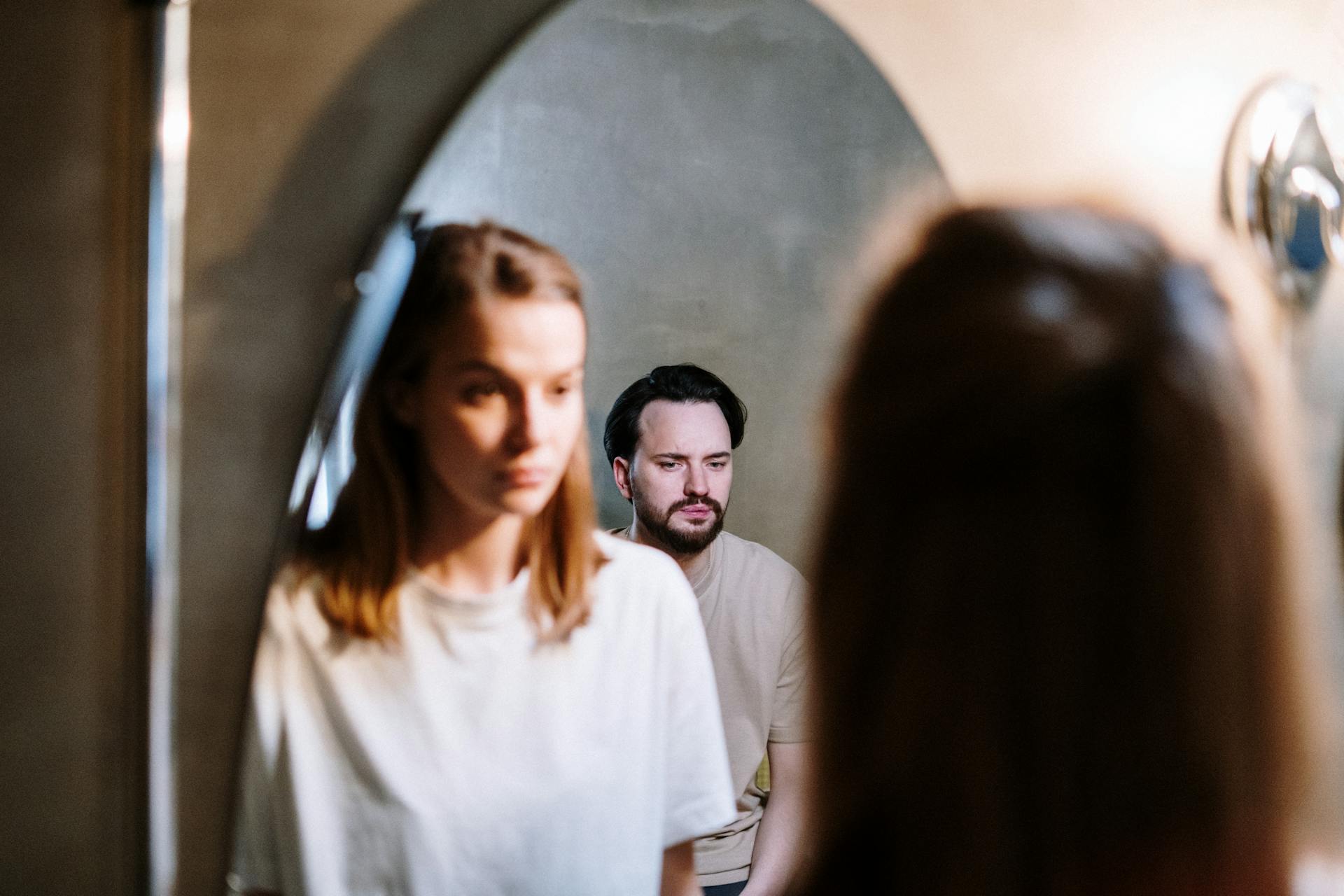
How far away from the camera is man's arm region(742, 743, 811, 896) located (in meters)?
0.80

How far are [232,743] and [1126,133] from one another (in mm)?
1004

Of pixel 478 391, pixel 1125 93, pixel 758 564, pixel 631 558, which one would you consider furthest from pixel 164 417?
pixel 1125 93

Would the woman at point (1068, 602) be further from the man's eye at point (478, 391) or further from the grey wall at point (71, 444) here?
the grey wall at point (71, 444)

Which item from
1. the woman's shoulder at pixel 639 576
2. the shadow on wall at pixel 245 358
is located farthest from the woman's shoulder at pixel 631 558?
the shadow on wall at pixel 245 358

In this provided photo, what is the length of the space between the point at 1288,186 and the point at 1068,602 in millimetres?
946

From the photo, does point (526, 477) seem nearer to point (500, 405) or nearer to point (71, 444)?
point (500, 405)

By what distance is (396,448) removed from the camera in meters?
0.68

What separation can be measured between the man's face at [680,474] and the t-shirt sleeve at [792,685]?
3.7 inches

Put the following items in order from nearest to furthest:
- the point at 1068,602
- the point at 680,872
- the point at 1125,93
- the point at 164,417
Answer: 1. the point at 1068,602
2. the point at 164,417
3. the point at 680,872
4. the point at 1125,93

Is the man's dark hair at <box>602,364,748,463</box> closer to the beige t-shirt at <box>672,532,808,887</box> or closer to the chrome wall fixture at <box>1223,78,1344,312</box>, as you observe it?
the beige t-shirt at <box>672,532,808,887</box>

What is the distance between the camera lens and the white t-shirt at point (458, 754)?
0.65 meters

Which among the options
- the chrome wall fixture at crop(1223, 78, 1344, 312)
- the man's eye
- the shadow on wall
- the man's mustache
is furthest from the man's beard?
the chrome wall fixture at crop(1223, 78, 1344, 312)

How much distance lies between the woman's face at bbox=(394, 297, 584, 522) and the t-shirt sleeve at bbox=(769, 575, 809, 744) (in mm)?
226

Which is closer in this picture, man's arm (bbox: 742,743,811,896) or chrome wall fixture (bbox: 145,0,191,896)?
chrome wall fixture (bbox: 145,0,191,896)
